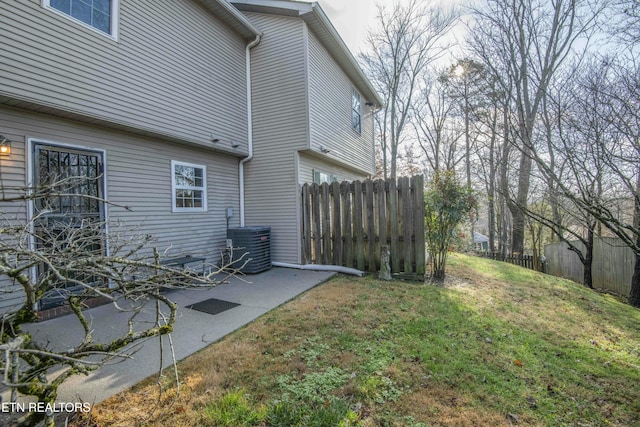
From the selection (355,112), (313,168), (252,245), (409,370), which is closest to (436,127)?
(355,112)

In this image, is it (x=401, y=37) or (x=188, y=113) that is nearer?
(x=188, y=113)

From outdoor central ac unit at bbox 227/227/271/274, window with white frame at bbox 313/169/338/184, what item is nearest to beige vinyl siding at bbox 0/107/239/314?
outdoor central ac unit at bbox 227/227/271/274

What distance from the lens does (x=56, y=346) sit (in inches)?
126

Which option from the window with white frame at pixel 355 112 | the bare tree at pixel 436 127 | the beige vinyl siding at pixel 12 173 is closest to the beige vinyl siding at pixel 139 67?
the beige vinyl siding at pixel 12 173

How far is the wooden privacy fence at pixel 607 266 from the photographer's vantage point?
8508mm

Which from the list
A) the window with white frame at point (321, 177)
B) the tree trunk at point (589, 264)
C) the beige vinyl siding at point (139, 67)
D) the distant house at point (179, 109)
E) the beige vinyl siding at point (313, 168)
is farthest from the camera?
the tree trunk at point (589, 264)

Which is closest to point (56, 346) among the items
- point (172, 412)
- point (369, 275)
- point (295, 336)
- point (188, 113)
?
point (172, 412)

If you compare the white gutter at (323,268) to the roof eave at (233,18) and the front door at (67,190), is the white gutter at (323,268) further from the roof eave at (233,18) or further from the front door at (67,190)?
the roof eave at (233,18)

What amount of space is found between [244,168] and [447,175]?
505 centimetres

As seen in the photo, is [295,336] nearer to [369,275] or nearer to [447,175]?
[369,275]

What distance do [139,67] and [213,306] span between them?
451 cm

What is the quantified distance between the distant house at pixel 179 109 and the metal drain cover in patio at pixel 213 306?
1.74 m

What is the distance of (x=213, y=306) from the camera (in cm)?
457

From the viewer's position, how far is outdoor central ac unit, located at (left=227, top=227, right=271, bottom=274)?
668 centimetres
